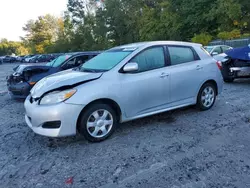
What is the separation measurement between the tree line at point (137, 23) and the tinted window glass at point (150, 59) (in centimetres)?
1960

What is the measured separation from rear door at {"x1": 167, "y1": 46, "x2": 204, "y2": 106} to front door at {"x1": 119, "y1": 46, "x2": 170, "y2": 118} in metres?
0.19

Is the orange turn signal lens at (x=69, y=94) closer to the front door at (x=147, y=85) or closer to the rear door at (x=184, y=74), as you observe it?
the front door at (x=147, y=85)

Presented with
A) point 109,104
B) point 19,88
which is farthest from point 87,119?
point 19,88

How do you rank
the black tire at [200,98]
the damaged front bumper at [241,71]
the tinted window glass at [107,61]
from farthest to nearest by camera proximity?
the damaged front bumper at [241,71] < the black tire at [200,98] < the tinted window glass at [107,61]

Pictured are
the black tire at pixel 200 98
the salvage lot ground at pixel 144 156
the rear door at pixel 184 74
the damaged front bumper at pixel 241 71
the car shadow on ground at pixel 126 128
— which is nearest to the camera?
the salvage lot ground at pixel 144 156

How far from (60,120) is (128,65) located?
1439mm

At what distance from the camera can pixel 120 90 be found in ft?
12.4

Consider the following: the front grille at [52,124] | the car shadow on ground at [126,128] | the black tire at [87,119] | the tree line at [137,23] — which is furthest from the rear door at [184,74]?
the tree line at [137,23]

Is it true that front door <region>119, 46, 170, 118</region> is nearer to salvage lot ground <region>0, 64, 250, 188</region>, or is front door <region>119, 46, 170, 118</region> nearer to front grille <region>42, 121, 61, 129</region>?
salvage lot ground <region>0, 64, 250, 188</region>

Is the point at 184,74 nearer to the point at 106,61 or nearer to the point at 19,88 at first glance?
the point at 106,61

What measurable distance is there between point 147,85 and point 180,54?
1.17 metres

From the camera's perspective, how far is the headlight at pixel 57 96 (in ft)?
11.2

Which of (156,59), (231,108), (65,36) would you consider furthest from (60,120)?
(65,36)

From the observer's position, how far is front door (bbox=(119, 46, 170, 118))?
389cm
